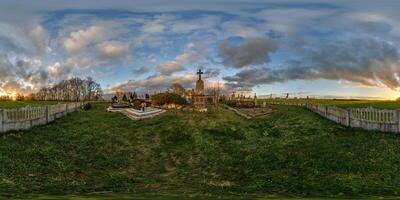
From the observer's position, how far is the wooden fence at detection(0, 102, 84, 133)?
28.8 metres

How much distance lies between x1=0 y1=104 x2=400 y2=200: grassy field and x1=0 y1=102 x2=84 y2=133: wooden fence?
0.88 metres

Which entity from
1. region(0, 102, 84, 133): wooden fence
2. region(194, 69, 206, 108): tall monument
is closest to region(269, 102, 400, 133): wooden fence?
region(0, 102, 84, 133): wooden fence

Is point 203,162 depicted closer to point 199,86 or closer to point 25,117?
point 25,117

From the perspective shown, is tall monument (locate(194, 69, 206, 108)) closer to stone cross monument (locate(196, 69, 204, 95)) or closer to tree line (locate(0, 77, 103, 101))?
stone cross monument (locate(196, 69, 204, 95))

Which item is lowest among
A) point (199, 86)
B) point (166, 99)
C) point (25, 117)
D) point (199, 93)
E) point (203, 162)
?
point (203, 162)

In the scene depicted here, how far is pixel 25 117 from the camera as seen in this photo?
32125 mm

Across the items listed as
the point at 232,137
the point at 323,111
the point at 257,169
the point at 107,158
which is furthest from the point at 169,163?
the point at 323,111

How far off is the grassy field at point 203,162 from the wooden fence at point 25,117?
881 millimetres

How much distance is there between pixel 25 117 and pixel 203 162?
15329 millimetres

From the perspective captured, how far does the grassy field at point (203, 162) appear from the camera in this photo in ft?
57.5

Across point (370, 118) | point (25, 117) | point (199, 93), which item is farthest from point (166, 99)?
point (370, 118)

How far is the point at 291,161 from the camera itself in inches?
880

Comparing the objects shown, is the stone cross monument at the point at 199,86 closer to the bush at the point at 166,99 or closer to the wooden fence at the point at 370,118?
the bush at the point at 166,99

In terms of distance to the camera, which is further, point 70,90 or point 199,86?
point 70,90
